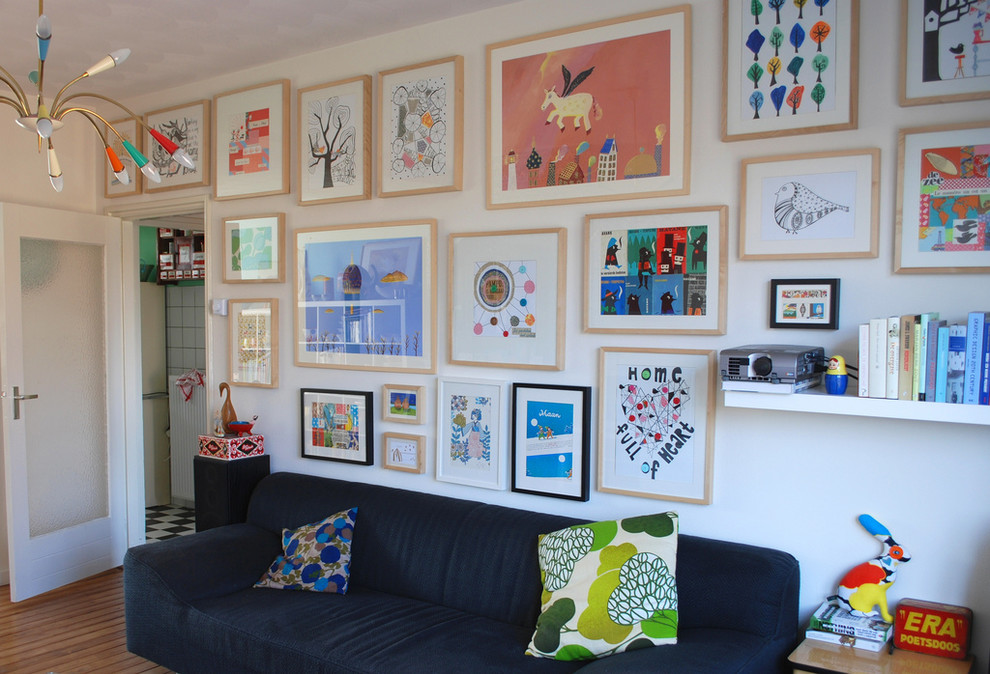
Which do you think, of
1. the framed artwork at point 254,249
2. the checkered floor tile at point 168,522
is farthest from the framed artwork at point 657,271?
the checkered floor tile at point 168,522

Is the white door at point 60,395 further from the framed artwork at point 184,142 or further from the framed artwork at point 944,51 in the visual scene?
the framed artwork at point 944,51

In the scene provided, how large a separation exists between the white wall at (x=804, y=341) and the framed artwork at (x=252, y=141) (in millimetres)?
844

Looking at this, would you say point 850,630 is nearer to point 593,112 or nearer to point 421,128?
point 593,112

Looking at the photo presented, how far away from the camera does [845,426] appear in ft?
7.57

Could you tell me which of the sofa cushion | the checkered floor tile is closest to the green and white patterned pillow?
the sofa cushion

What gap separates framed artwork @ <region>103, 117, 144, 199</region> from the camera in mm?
4234

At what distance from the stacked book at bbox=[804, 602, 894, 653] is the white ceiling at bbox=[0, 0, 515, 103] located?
2.49 metres

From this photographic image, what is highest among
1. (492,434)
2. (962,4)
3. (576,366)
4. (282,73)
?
(282,73)

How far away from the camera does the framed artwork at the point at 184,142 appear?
3.91 metres

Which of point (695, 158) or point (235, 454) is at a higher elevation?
point (695, 158)

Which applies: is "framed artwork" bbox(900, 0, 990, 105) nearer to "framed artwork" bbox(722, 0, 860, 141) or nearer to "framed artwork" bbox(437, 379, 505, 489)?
"framed artwork" bbox(722, 0, 860, 141)

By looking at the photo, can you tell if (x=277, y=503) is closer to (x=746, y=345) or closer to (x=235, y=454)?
(x=235, y=454)

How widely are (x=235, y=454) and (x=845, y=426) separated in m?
2.70

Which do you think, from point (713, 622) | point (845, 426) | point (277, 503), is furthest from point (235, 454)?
point (845, 426)
